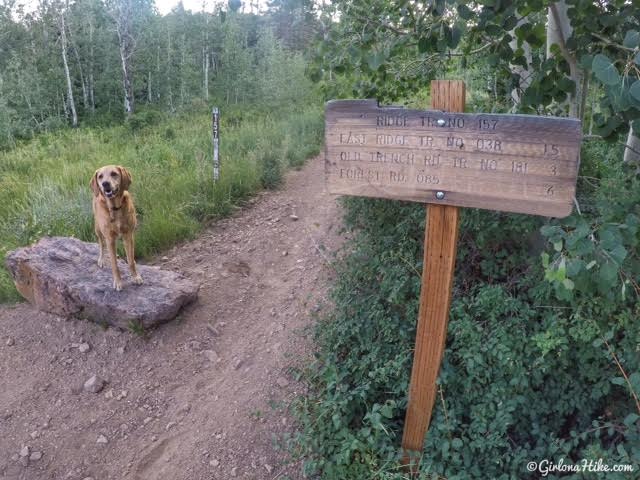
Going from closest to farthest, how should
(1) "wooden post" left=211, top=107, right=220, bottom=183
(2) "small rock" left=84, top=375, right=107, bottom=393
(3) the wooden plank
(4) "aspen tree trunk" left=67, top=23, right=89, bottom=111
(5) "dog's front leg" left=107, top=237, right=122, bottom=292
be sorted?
(3) the wooden plank → (2) "small rock" left=84, top=375, right=107, bottom=393 → (5) "dog's front leg" left=107, top=237, right=122, bottom=292 → (1) "wooden post" left=211, top=107, right=220, bottom=183 → (4) "aspen tree trunk" left=67, top=23, right=89, bottom=111

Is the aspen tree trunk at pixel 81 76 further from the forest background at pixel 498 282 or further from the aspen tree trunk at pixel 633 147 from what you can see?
the aspen tree trunk at pixel 633 147

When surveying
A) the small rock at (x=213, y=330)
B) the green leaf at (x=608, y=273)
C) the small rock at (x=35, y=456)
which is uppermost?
the green leaf at (x=608, y=273)

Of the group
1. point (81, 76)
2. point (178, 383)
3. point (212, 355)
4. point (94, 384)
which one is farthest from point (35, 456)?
point (81, 76)

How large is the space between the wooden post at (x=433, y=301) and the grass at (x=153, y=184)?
13.6 feet

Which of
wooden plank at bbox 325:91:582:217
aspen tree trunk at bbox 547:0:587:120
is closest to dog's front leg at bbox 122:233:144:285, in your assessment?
wooden plank at bbox 325:91:582:217

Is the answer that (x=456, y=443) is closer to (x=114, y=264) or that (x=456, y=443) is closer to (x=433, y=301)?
(x=433, y=301)

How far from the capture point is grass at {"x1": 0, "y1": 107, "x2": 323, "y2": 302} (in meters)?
6.06

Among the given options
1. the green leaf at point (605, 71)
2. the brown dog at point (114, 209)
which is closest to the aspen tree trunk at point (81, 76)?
the brown dog at point (114, 209)

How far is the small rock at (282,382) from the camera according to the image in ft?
11.7

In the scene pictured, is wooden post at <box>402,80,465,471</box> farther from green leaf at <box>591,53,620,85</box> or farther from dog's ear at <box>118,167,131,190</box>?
dog's ear at <box>118,167,131,190</box>

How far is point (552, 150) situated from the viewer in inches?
74.2

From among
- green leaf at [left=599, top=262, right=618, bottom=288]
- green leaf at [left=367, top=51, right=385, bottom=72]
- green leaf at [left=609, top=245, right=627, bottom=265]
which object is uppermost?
green leaf at [left=367, top=51, right=385, bottom=72]

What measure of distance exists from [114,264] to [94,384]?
1067mm

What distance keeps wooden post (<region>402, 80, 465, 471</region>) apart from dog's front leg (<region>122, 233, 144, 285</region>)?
3063 millimetres
